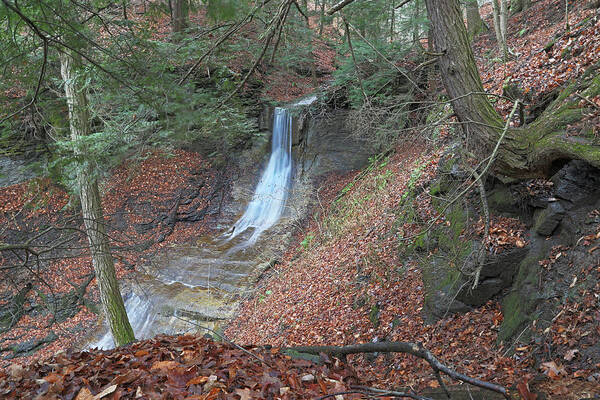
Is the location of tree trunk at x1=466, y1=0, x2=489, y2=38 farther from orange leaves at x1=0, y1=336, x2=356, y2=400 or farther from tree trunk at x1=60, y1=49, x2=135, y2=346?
orange leaves at x1=0, y1=336, x2=356, y2=400

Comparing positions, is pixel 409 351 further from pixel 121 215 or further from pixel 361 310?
pixel 121 215

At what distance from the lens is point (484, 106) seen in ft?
14.3

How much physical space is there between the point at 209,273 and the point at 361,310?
622 cm

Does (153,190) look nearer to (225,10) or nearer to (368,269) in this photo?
(368,269)

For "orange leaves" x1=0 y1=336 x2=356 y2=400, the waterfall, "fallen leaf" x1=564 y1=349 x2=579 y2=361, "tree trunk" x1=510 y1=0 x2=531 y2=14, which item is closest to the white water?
the waterfall

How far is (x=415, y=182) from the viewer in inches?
308

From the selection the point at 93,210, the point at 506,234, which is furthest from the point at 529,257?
the point at 93,210

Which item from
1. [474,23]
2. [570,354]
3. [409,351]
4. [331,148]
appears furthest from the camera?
[331,148]

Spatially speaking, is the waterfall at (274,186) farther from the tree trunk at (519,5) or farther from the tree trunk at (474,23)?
the tree trunk at (519,5)

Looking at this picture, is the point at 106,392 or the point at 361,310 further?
the point at 361,310

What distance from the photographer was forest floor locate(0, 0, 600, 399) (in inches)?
118

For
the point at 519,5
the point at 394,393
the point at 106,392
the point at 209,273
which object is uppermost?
the point at 519,5

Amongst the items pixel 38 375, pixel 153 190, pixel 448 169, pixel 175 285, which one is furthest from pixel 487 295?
pixel 153 190

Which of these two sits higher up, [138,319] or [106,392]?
[106,392]
